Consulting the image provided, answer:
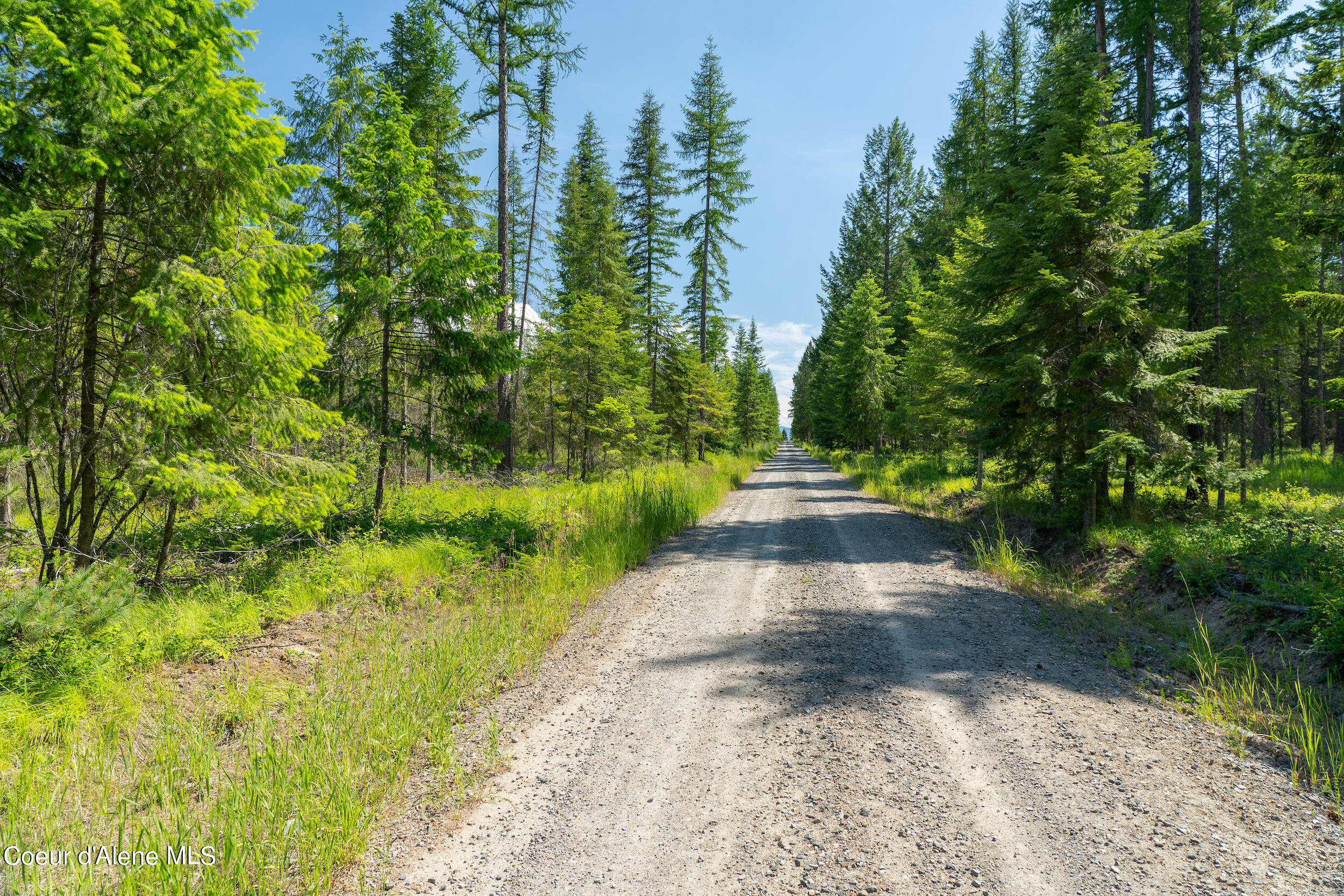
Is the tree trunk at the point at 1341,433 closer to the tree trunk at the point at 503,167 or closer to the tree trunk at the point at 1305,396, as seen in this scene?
the tree trunk at the point at 1305,396

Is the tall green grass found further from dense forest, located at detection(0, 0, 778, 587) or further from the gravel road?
dense forest, located at detection(0, 0, 778, 587)

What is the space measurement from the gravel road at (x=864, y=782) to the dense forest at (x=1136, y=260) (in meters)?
6.25

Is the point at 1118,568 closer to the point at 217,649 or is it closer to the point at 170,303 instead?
the point at 217,649

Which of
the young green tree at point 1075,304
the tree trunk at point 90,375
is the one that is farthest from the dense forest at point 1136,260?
the tree trunk at point 90,375

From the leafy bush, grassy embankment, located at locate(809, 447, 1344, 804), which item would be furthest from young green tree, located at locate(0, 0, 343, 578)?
grassy embankment, located at locate(809, 447, 1344, 804)

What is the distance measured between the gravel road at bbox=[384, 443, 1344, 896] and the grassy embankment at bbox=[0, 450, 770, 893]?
542 millimetres

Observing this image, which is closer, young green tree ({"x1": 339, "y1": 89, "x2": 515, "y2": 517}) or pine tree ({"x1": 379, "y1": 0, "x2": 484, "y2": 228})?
young green tree ({"x1": 339, "y1": 89, "x2": 515, "y2": 517})

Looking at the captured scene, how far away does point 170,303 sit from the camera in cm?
464

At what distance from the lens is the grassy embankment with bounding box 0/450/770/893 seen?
2629 millimetres

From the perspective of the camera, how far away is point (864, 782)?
3344mm

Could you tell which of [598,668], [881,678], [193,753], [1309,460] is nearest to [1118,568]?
[881,678]

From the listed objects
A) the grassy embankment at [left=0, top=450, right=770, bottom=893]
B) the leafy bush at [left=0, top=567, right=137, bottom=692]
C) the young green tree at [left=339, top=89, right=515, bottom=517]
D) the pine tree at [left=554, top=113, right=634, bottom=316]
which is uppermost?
the pine tree at [left=554, top=113, right=634, bottom=316]

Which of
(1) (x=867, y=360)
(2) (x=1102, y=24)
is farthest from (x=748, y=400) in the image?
(2) (x=1102, y=24)

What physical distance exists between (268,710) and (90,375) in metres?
3.61
